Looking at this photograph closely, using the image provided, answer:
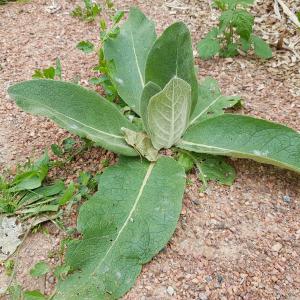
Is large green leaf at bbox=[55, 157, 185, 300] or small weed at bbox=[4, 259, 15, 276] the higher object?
large green leaf at bbox=[55, 157, 185, 300]

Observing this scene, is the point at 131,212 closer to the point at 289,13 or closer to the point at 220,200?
the point at 220,200

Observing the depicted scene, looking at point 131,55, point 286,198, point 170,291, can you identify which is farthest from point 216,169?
point 131,55

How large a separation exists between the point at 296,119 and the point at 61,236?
1.13m

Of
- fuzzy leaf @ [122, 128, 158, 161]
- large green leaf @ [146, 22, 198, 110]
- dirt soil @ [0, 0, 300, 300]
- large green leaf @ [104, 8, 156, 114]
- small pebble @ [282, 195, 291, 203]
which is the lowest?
small pebble @ [282, 195, 291, 203]

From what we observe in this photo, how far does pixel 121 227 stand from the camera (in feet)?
5.64

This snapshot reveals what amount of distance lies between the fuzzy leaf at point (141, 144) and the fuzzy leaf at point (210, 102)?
23 centimetres

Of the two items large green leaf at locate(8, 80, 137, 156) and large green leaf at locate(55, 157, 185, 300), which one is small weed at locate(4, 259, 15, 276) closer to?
large green leaf at locate(55, 157, 185, 300)

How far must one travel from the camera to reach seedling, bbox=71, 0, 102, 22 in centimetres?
293

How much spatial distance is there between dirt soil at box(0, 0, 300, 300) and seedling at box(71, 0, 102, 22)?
0.13 meters

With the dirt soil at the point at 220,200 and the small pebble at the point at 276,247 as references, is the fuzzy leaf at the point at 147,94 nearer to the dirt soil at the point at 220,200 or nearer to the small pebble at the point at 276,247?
the dirt soil at the point at 220,200

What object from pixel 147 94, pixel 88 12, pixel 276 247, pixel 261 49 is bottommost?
pixel 276 247

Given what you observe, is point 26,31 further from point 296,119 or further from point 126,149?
point 296,119

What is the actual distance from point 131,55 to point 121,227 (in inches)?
35.1

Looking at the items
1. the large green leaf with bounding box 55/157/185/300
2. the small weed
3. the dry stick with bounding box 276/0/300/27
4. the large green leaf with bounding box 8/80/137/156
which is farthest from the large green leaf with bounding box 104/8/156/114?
the dry stick with bounding box 276/0/300/27
